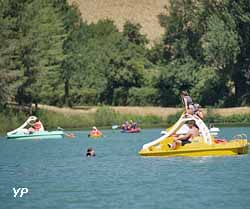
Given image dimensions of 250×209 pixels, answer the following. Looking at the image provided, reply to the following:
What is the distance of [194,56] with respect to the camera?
342 feet

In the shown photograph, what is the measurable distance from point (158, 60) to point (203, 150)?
6507 centimetres

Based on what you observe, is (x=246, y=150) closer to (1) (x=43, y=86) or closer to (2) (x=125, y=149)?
(2) (x=125, y=149)

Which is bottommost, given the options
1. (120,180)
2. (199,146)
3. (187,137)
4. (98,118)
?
(120,180)

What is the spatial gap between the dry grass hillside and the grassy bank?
2944 inches

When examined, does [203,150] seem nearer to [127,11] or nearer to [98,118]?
[98,118]

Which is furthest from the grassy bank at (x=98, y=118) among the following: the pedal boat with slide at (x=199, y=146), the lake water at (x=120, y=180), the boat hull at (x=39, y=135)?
the pedal boat with slide at (x=199, y=146)

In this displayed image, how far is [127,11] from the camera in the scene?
178 m

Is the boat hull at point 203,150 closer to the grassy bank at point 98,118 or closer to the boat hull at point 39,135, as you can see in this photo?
the boat hull at point 39,135

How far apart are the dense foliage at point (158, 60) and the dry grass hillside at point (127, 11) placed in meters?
61.2

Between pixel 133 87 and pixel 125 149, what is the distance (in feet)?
164

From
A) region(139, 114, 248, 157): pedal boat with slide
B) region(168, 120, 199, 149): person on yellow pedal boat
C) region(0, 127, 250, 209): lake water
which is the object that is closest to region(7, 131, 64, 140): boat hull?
region(0, 127, 250, 209): lake water

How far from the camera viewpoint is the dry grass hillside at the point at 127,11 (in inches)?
6727

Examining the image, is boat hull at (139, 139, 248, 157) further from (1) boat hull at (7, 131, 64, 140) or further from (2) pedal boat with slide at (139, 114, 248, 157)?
(1) boat hull at (7, 131, 64, 140)

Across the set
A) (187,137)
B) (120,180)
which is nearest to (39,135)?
(187,137)
